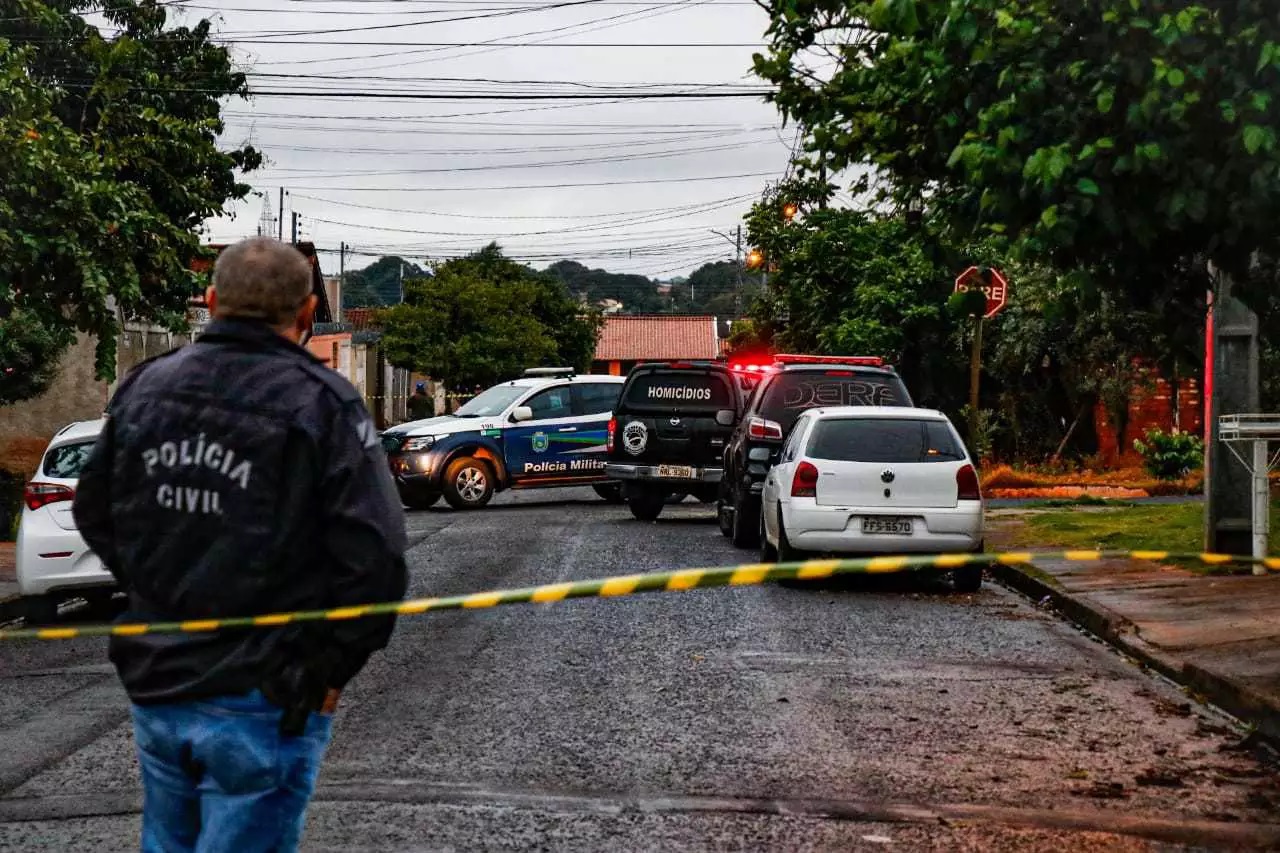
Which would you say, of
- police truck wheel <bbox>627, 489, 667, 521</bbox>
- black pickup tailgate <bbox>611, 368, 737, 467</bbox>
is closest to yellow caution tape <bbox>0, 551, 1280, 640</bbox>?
black pickup tailgate <bbox>611, 368, 737, 467</bbox>

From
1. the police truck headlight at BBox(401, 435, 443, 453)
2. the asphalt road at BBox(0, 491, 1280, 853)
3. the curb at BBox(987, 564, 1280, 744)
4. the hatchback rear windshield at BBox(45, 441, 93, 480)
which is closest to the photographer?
the asphalt road at BBox(0, 491, 1280, 853)

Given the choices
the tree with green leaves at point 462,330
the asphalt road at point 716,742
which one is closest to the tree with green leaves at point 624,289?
the tree with green leaves at point 462,330

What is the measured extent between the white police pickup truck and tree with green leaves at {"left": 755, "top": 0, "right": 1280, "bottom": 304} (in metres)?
15.9

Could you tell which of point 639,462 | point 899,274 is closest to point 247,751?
point 639,462

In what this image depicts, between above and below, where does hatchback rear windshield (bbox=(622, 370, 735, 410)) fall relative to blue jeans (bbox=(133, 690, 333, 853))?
above

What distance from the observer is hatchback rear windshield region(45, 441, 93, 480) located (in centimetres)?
1306

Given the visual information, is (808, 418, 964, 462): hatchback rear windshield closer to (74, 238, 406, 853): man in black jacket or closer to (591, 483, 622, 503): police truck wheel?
(74, 238, 406, 853): man in black jacket

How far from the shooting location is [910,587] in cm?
1482

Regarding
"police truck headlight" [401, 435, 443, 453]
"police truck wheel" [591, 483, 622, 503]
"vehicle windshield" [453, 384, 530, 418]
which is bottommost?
"police truck wheel" [591, 483, 622, 503]

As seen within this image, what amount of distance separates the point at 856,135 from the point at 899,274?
20.2 metres

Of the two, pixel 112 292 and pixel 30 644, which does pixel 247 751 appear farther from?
pixel 112 292

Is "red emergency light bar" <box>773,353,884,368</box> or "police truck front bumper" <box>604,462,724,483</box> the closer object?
"red emergency light bar" <box>773,353,884,368</box>

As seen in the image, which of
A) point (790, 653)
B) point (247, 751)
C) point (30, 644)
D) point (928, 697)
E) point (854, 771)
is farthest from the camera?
point (30, 644)

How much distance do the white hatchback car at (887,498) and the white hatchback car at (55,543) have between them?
573 cm
